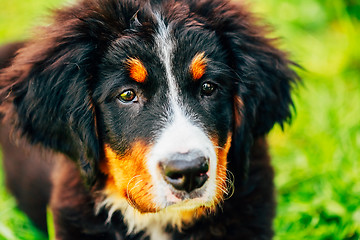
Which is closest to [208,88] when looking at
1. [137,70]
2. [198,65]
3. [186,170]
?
[198,65]

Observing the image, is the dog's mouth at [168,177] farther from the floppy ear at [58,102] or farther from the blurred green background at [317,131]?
the blurred green background at [317,131]

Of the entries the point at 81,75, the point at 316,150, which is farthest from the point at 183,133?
the point at 316,150

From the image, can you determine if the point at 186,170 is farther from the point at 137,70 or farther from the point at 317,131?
the point at 317,131

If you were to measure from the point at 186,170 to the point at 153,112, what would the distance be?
1.54 feet

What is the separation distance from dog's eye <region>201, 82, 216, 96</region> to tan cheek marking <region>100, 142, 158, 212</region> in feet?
1.74

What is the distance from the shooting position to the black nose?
2.64 meters

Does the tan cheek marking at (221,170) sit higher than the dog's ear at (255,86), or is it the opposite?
the dog's ear at (255,86)

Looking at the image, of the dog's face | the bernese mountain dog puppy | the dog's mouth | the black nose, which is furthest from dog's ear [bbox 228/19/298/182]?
the black nose

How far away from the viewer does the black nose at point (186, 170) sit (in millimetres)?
2639

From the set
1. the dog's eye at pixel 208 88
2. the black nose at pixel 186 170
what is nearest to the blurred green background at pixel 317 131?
the dog's eye at pixel 208 88

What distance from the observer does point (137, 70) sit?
2.93 metres

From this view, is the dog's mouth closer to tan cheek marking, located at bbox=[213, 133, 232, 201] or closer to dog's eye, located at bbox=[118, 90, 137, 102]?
tan cheek marking, located at bbox=[213, 133, 232, 201]

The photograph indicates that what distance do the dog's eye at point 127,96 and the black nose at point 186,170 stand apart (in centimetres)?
51

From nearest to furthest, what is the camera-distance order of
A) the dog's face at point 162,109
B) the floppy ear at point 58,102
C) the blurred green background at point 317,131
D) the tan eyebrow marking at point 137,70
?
the dog's face at point 162,109 < the tan eyebrow marking at point 137,70 < the floppy ear at point 58,102 < the blurred green background at point 317,131
